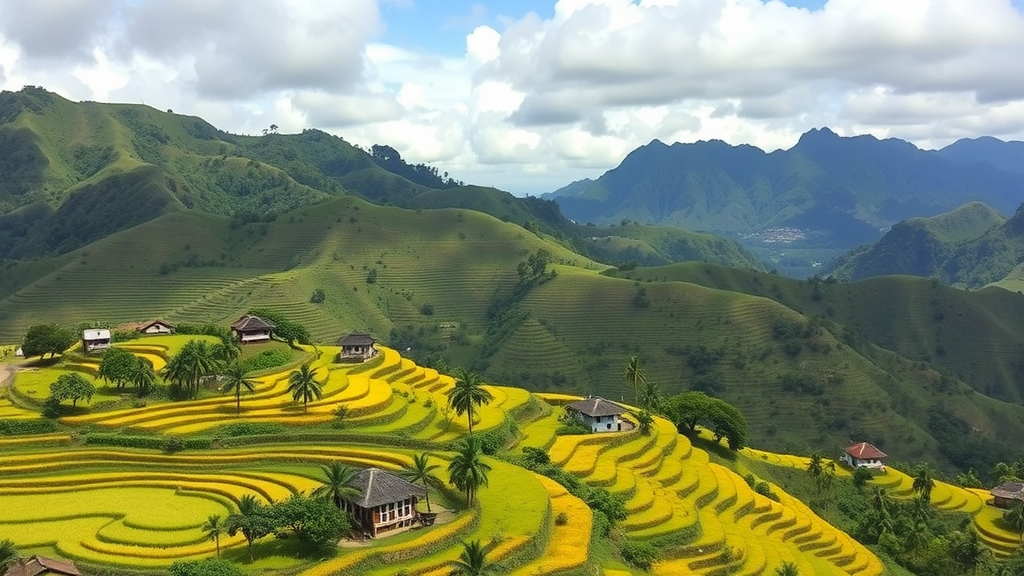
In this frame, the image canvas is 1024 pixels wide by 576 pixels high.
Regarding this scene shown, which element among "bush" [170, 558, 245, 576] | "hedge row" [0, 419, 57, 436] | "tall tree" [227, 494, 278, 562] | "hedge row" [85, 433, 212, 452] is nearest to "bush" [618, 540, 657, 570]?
"tall tree" [227, 494, 278, 562]

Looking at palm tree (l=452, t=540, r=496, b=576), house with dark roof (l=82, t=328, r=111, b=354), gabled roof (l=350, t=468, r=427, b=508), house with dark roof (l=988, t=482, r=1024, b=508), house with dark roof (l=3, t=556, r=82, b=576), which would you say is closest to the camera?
house with dark roof (l=3, t=556, r=82, b=576)

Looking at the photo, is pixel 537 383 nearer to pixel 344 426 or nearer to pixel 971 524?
pixel 971 524

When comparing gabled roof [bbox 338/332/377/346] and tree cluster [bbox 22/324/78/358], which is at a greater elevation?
tree cluster [bbox 22/324/78/358]

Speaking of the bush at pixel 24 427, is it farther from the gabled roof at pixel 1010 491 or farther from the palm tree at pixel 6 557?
the gabled roof at pixel 1010 491

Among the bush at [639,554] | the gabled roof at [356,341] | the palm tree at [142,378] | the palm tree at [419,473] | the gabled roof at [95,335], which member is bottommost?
the bush at [639,554]

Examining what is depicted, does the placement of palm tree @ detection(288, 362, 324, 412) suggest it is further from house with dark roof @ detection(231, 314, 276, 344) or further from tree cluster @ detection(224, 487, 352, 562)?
house with dark roof @ detection(231, 314, 276, 344)

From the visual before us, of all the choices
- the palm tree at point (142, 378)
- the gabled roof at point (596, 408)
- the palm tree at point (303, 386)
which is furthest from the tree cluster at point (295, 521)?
the gabled roof at point (596, 408)

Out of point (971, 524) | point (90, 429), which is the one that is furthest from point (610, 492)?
point (971, 524)
